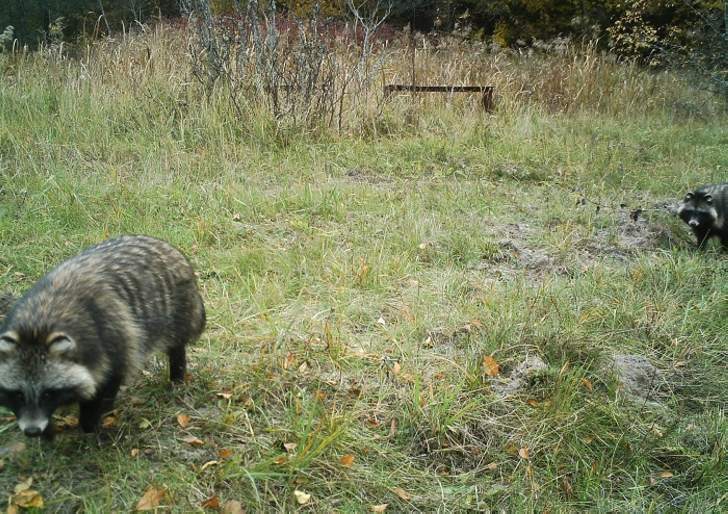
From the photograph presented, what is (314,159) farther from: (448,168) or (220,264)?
(220,264)

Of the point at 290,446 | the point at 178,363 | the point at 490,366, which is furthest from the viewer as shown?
the point at 490,366

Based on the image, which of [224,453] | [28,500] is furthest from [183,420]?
[28,500]

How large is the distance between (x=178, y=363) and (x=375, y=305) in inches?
52.9

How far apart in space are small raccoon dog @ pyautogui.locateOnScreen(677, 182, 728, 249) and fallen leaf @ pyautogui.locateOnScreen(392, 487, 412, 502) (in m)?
4.02

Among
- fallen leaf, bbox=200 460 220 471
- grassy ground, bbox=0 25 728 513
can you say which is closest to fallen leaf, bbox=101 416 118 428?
grassy ground, bbox=0 25 728 513

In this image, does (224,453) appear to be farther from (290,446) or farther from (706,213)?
(706,213)

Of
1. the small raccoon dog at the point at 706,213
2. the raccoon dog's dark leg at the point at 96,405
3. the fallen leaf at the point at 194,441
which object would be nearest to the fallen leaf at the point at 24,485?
the raccoon dog's dark leg at the point at 96,405

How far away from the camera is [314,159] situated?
6.90 meters

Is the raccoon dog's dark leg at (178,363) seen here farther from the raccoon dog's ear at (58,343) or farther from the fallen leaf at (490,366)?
the fallen leaf at (490,366)

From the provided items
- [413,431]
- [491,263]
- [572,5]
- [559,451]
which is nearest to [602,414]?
[559,451]

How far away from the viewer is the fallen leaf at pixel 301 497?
275 cm

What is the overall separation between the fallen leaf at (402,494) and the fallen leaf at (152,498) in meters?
0.98

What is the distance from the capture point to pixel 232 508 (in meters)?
2.67

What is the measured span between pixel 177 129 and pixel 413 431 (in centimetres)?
513
